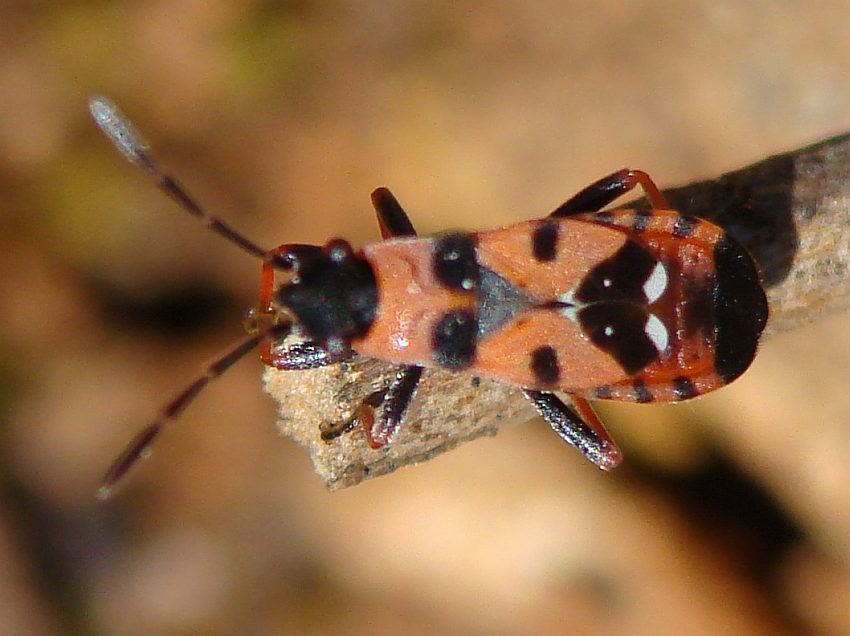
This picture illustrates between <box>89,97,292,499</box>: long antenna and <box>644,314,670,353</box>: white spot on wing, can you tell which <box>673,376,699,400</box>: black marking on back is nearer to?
<box>644,314,670,353</box>: white spot on wing

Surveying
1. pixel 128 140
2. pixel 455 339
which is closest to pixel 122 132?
pixel 128 140

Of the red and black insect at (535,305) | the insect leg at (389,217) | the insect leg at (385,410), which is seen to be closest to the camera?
the insect leg at (385,410)

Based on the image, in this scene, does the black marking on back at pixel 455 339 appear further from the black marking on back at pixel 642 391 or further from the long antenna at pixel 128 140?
the long antenna at pixel 128 140

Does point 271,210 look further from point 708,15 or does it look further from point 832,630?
point 832,630

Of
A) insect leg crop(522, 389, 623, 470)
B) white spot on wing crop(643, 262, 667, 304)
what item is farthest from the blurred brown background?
white spot on wing crop(643, 262, 667, 304)

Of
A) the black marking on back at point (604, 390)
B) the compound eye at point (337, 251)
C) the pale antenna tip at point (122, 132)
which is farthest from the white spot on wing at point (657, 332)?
the pale antenna tip at point (122, 132)

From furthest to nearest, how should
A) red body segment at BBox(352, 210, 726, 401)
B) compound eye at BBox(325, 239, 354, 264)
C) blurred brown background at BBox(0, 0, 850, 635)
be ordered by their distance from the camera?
blurred brown background at BBox(0, 0, 850, 635) < compound eye at BBox(325, 239, 354, 264) < red body segment at BBox(352, 210, 726, 401)
